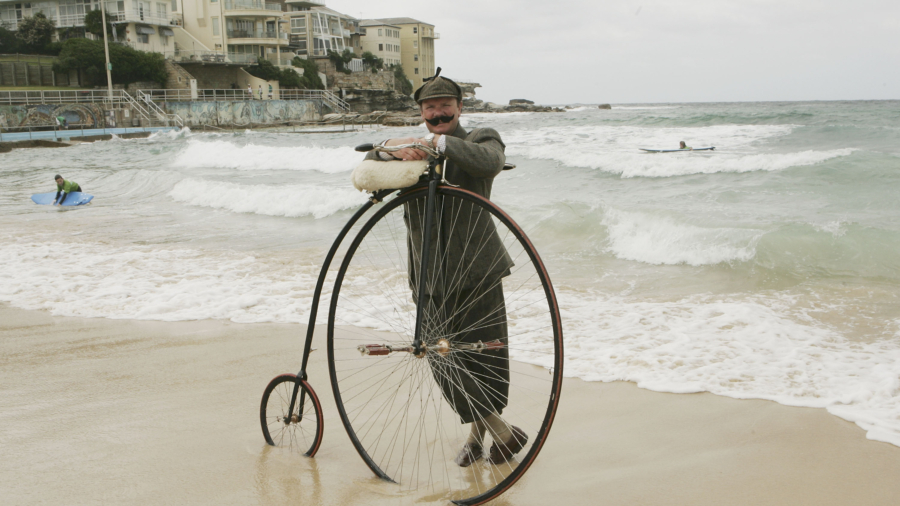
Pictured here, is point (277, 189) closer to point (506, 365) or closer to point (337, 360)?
point (337, 360)

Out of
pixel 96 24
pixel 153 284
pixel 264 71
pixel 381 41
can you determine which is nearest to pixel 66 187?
pixel 153 284

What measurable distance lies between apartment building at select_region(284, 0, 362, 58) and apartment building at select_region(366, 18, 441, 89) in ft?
43.0

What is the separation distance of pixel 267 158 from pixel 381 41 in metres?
68.6

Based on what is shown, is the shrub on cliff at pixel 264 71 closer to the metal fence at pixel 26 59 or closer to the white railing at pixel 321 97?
the white railing at pixel 321 97

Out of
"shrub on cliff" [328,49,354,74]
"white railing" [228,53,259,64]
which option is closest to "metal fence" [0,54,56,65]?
"white railing" [228,53,259,64]

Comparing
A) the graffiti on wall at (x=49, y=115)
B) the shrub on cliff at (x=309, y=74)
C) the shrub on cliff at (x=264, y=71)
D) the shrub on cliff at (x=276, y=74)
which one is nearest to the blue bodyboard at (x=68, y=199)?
the graffiti on wall at (x=49, y=115)

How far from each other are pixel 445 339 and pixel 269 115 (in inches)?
2084

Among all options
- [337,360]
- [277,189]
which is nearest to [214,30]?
[277,189]

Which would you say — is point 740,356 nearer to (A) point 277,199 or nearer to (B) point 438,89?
(B) point 438,89

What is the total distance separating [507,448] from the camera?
9.22 feet

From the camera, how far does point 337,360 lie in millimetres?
4293

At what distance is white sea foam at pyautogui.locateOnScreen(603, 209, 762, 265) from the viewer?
721cm

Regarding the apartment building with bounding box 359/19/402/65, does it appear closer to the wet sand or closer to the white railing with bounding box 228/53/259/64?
the white railing with bounding box 228/53/259/64

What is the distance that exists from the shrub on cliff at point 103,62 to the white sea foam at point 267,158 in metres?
26.4
